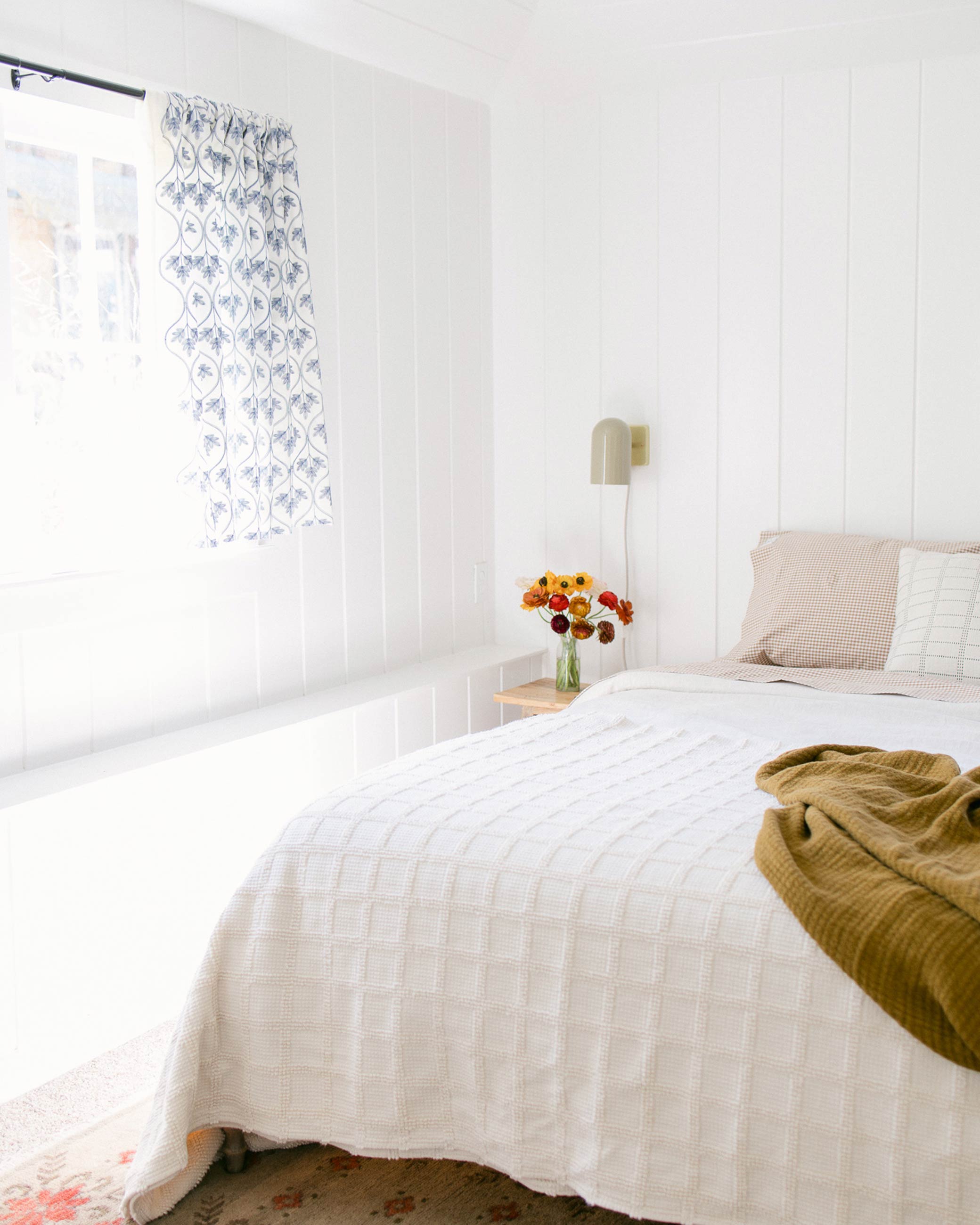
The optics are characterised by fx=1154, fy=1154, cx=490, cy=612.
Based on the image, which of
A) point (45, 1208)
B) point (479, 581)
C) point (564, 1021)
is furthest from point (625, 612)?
point (45, 1208)

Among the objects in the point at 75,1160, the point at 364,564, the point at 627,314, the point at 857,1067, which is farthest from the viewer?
the point at 627,314

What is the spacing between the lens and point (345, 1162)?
1910 mm

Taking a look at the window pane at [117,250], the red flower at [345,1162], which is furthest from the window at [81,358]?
the red flower at [345,1162]

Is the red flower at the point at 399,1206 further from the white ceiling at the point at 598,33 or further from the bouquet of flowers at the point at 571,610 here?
the white ceiling at the point at 598,33

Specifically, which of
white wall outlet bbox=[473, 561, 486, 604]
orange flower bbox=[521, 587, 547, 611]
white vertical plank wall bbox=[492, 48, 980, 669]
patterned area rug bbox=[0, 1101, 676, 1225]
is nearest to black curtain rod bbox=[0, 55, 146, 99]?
white vertical plank wall bbox=[492, 48, 980, 669]

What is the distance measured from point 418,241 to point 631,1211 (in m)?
2.87

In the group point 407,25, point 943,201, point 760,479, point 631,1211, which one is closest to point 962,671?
point 760,479

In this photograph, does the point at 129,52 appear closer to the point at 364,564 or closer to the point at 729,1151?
the point at 364,564

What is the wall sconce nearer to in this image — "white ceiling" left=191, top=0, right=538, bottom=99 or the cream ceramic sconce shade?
the cream ceramic sconce shade

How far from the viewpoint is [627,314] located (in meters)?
3.68

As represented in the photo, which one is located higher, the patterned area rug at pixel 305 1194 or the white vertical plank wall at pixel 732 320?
the white vertical plank wall at pixel 732 320

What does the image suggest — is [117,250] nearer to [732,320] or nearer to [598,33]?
[598,33]

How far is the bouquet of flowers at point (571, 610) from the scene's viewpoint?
347cm

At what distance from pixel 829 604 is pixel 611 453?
34.4 inches
